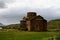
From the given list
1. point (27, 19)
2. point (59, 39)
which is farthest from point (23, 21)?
point (59, 39)

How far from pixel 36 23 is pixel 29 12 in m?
10.1

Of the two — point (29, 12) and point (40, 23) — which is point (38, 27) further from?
point (29, 12)

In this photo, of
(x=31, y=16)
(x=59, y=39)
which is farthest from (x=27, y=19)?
(x=59, y=39)

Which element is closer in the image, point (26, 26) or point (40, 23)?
point (40, 23)

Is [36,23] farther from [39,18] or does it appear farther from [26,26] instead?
[26,26]

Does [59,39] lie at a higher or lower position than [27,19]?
lower

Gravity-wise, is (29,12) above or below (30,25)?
above

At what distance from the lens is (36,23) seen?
79.9 meters

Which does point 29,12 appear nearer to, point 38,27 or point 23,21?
point 23,21

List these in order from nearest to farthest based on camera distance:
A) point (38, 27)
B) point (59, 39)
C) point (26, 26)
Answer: point (59, 39) < point (38, 27) < point (26, 26)

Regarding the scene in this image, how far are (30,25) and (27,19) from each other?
297 inches

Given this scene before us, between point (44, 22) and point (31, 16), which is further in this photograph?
point (31, 16)

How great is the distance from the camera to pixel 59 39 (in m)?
36.4

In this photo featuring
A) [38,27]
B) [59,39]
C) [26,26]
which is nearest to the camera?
[59,39]
